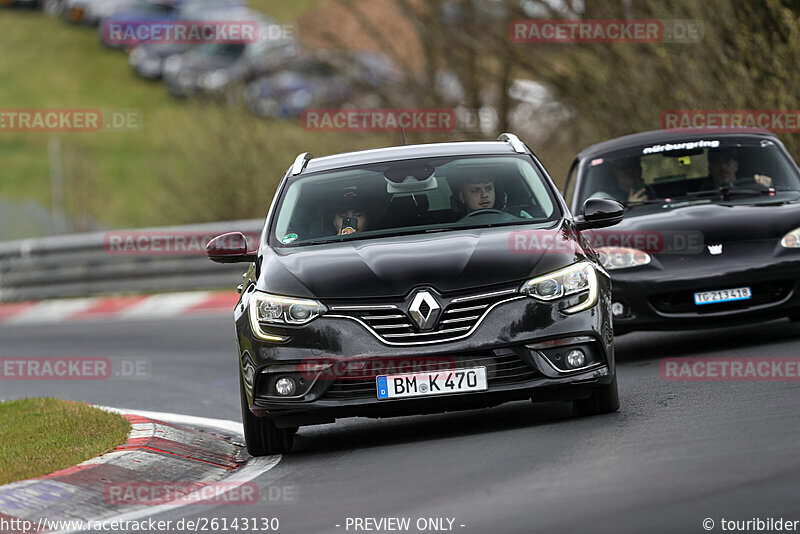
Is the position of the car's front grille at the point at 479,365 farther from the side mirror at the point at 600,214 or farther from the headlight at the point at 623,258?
the headlight at the point at 623,258

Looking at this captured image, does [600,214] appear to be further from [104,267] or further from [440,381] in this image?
[104,267]

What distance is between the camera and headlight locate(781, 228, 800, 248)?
11.0 m

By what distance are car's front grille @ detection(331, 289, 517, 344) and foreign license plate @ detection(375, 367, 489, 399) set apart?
19 cm

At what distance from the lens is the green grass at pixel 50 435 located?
26.3ft

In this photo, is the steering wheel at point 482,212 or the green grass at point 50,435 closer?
the green grass at point 50,435

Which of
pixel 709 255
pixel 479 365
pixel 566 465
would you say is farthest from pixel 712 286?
pixel 566 465

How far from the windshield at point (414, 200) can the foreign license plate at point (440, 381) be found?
4.01ft

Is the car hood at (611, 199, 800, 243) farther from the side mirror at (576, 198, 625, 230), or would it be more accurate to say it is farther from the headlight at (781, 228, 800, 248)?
the side mirror at (576, 198, 625, 230)

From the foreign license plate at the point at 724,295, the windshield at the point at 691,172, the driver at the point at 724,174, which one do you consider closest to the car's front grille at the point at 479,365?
the foreign license plate at the point at 724,295

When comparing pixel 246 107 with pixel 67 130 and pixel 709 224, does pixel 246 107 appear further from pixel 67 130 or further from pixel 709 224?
pixel 67 130

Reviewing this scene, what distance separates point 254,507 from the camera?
6.96m

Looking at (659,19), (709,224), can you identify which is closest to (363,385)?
(709,224)

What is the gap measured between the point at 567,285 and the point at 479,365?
2.18 ft

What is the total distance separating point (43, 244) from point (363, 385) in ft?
54.0
